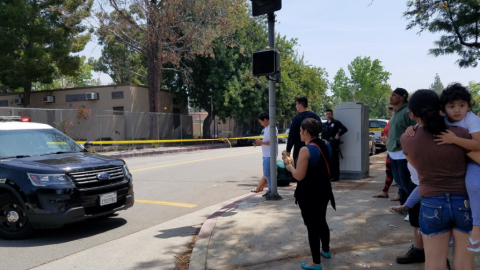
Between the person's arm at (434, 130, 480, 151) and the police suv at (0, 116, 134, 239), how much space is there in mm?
4792

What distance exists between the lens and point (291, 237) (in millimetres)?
5215

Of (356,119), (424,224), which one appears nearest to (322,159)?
(424,224)

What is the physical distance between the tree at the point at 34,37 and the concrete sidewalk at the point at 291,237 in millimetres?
23536

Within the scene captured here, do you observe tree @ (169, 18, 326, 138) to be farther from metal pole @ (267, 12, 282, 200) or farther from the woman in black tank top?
the woman in black tank top

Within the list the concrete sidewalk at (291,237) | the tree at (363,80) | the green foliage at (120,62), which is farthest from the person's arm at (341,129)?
the tree at (363,80)

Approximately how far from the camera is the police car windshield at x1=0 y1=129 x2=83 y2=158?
6.36m

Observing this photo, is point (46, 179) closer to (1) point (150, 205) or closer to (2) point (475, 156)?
(1) point (150, 205)

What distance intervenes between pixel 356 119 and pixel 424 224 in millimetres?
7091

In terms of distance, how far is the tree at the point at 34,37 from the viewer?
26047 mm

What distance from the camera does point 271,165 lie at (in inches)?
298

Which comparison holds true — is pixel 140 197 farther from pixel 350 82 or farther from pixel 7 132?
pixel 350 82

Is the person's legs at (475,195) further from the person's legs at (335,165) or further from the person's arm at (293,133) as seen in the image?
the person's legs at (335,165)

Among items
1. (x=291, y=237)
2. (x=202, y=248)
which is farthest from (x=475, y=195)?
(x=202, y=248)

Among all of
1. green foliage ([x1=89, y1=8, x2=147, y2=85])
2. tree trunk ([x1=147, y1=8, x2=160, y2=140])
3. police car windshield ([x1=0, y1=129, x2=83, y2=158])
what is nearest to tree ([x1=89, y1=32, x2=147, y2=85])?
green foliage ([x1=89, y1=8, x2=147, y2=85])
